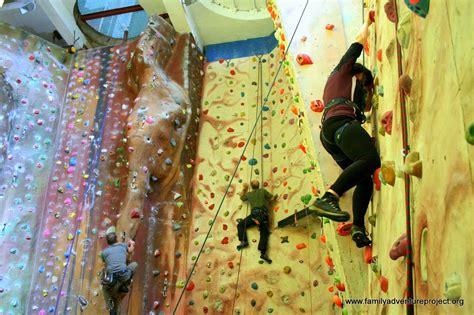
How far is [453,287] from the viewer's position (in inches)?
55.3

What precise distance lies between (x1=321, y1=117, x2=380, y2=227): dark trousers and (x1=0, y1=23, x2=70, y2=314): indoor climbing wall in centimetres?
386

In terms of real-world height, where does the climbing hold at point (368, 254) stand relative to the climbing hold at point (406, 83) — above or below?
below

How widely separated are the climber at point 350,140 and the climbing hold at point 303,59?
77cm

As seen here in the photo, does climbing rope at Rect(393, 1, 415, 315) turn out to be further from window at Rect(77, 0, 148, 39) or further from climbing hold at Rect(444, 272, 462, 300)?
window at Rect(77, 0, 148, 39)

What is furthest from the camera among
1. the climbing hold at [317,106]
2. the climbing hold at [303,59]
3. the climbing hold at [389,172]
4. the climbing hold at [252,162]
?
the climbing hold at [252,162]

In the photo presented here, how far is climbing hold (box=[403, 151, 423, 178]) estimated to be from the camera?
184cm

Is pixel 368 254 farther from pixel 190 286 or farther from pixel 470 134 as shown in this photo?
pixel 190 286

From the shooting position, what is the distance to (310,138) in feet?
12.7

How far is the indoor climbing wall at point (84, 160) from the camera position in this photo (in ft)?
18.1

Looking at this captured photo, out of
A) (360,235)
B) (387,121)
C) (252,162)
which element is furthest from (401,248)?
(252,162)

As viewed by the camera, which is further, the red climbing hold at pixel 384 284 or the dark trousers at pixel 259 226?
the dark trousers at pixel 259 226

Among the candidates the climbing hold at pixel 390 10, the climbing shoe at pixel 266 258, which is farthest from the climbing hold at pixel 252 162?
the climbing hold at pixel 390 10

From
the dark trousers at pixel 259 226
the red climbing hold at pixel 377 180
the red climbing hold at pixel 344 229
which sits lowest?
the red climbing hold at pixel 344 229

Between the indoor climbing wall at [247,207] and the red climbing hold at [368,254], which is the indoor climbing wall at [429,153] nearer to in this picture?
the red climbing hold at [368,254]
